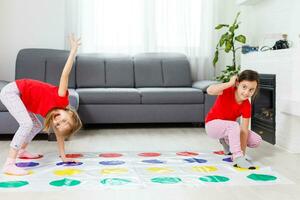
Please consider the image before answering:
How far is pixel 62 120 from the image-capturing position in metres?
2.54

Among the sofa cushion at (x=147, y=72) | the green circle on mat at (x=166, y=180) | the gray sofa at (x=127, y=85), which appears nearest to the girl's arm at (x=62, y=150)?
the green circle on mat at (x=166, y=180)

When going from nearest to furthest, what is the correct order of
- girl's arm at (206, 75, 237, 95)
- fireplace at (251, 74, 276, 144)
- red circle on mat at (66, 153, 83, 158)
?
1. girl's arm at (206, 75, 237, 95)
2. red circle on mat at (66, 153, 83, 158)
3. fireplace at (251, 74, 276, 144)

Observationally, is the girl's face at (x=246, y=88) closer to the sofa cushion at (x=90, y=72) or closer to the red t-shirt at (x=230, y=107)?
the red t-shirt at (x=230, y=107)

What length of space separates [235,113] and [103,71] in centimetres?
233

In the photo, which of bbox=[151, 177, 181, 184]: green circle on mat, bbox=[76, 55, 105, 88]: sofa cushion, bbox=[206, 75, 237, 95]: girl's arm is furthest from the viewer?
bbox=[76, 55, 105, 88]: sofa cushion

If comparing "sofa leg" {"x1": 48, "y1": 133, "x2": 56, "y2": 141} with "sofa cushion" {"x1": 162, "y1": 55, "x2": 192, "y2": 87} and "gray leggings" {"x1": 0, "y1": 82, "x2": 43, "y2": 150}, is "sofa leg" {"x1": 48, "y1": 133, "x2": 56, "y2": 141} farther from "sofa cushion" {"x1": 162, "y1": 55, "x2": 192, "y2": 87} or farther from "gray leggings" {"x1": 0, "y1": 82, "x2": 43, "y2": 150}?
"sofa cushion" {"x1": 162, "y1": 55, "x2": 192, "y2": 87}

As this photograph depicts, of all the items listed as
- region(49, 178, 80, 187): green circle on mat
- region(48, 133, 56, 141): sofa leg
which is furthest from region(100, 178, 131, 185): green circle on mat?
region(48, 133, 56, 141): sofa leg

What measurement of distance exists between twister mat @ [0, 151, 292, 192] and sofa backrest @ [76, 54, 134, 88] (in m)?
1.81

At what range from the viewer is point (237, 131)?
289cm

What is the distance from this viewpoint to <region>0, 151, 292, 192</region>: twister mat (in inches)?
94.3

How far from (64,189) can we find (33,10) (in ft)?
11.3

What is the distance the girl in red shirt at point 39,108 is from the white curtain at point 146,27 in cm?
→ 255

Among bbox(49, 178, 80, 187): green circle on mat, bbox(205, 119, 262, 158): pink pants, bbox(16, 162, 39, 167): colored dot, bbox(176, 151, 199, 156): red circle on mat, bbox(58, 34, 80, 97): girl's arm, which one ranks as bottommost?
bbox(176, 151, 199, 156): red circle on mat

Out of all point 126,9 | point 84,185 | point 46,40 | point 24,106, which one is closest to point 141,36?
point 126,9
